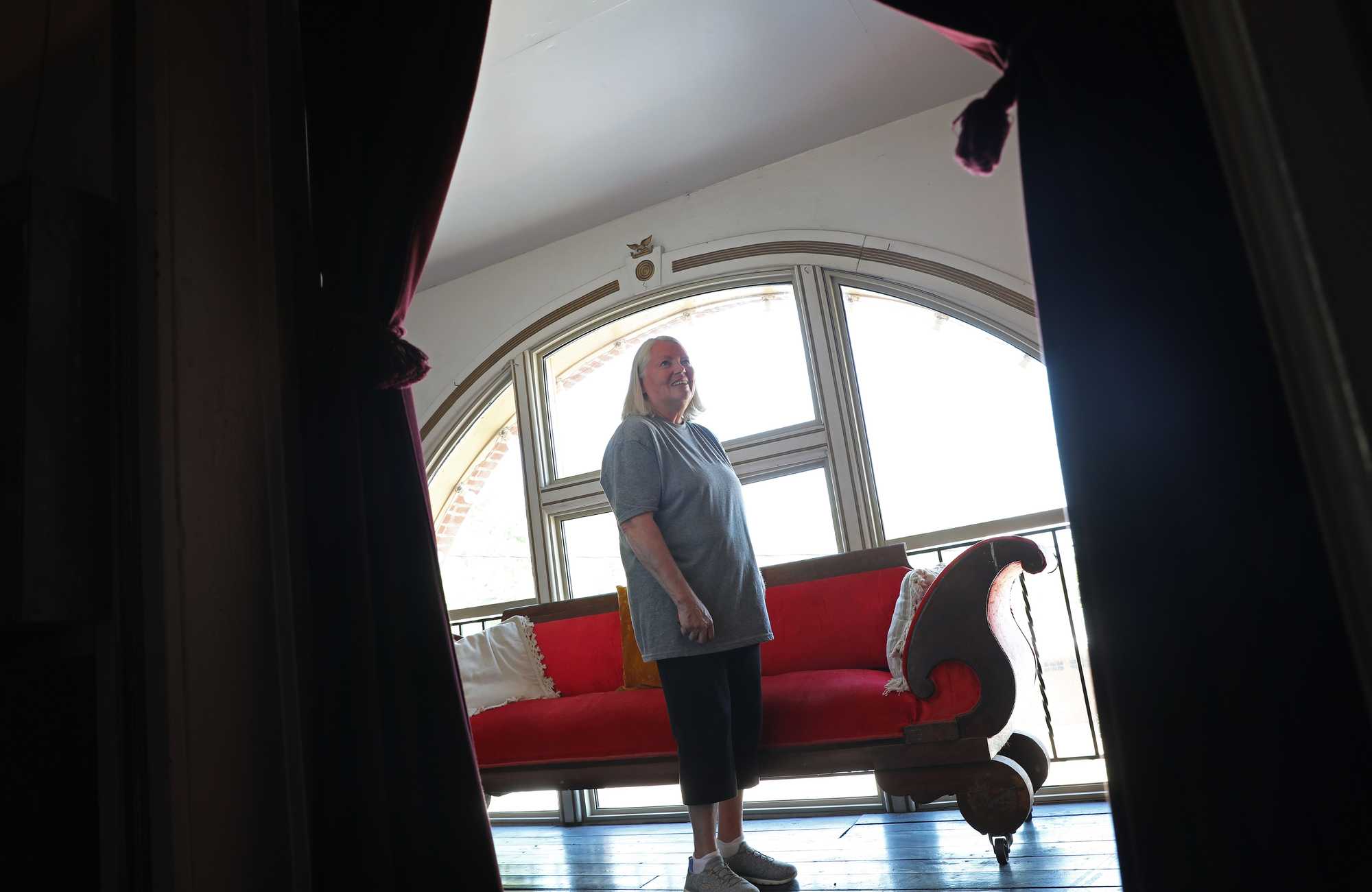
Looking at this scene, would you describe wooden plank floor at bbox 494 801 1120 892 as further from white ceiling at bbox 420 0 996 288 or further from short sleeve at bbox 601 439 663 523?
white ceiling at bbox 420 0 996 288

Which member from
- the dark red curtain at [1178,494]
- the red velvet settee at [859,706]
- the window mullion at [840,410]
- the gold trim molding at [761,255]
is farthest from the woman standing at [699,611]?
the gold trim molding at [761,255]

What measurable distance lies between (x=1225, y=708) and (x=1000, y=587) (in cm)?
139

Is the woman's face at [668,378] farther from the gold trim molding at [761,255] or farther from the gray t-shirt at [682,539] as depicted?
the gold trim molding at [761,255]

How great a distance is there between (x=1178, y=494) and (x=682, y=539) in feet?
4.30

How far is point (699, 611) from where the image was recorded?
1941 mm

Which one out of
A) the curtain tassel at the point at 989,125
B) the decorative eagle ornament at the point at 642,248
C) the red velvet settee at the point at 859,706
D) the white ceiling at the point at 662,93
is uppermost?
the white ceiling at the point at 662,93

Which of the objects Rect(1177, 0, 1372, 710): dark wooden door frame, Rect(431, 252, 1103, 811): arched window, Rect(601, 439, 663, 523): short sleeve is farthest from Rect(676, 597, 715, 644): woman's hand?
Rect(431, 252, 1103, 811): arched window

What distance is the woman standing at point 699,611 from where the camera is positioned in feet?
6.39

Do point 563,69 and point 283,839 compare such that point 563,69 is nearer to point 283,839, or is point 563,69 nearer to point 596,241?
point 596,241

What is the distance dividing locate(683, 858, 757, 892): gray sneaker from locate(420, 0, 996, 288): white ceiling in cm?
250

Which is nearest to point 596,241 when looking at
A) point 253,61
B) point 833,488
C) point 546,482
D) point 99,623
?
point 546,482

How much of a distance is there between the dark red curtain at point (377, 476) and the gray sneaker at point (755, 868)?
762 mm

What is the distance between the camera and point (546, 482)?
13.9 ft

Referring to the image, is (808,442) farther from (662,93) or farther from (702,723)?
(702,723)
